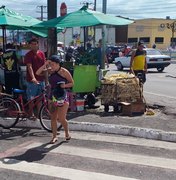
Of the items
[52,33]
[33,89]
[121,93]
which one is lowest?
[121,93]

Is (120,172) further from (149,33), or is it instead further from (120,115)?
(149,33)

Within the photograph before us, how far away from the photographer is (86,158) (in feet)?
20.7

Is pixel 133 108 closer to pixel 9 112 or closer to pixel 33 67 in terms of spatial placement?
pixel 33 67

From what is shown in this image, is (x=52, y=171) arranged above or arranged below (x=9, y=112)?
below

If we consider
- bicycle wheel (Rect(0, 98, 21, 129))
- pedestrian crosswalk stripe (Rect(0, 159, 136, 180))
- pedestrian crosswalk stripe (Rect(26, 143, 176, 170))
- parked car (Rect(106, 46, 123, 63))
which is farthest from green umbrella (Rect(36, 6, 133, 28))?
parked car (Rect(106, 46, 123, 63))

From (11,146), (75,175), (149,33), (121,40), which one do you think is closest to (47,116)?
(11,146)

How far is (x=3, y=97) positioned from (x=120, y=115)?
2.79m

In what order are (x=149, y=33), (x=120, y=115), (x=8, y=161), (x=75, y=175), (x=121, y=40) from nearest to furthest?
(x=75, y=175) < (x=8, y=161) < (x=120, y=115) < (x=149, y=33) < (x=121, y=40)

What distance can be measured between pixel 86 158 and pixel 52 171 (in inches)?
31.4

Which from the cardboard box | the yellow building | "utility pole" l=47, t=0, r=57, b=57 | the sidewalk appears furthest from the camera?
the yellow building

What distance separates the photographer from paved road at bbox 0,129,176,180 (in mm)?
5559

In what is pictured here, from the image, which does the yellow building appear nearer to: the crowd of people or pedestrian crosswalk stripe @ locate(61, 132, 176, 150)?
the crowd of people

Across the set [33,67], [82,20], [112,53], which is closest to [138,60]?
[82,20]

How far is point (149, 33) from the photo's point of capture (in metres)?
75.6
